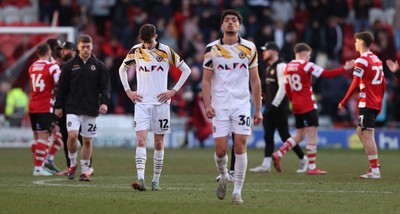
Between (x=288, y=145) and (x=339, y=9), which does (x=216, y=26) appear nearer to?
(x=339, y=9)

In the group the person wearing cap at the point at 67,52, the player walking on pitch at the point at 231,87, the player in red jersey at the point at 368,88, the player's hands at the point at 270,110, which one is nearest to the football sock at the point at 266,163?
the player's hands at the point at 270,110

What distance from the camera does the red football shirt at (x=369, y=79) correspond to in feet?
56.2

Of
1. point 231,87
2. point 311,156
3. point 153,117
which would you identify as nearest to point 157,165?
point 153,117

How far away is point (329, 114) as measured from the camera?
31.6m

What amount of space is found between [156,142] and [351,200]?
3.22 meters

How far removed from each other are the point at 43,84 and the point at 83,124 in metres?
2.09

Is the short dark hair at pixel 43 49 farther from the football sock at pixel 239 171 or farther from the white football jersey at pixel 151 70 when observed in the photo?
the football sock at pixel 239 171

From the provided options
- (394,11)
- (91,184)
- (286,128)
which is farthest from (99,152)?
(394,11)

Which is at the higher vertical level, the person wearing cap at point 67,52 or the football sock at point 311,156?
the person wearing cap at point 67,52

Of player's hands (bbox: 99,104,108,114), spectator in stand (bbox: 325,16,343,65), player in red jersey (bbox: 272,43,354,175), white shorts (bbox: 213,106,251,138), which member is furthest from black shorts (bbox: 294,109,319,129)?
spectator in stand (bbox: 325,16,343,65)

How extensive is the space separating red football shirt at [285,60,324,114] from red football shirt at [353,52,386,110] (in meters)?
1.60

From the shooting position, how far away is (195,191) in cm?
1433

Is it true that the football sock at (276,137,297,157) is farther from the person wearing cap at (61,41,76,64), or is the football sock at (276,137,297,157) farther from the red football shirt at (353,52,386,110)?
the person wearing cap at (61,41,76,64)

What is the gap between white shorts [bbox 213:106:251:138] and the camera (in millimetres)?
12469
